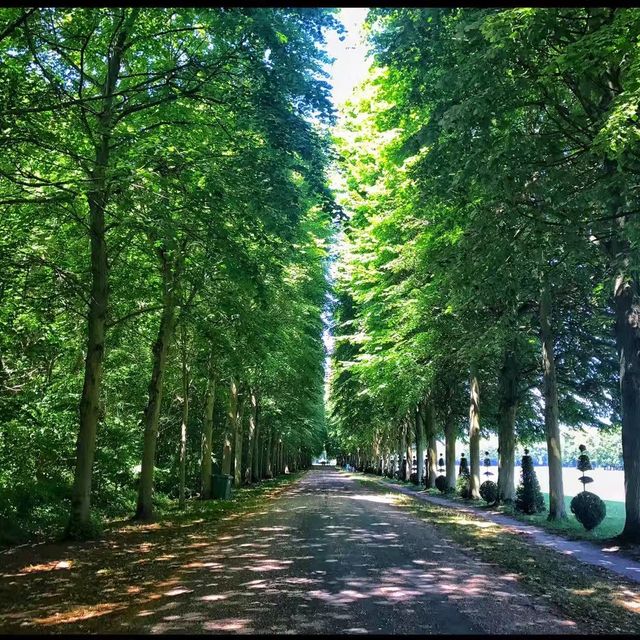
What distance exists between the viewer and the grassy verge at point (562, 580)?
21.8 ft

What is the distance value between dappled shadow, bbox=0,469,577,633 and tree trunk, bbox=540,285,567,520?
665cm

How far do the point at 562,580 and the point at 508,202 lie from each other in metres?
6.07

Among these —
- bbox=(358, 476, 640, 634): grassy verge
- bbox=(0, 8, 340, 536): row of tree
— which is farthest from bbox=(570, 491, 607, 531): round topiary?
bbox=(0, 8, 340, 536): row of tree

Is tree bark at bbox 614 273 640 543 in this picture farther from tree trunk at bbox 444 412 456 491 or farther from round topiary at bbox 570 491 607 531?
tree trunk at bbox 444 412 456 491

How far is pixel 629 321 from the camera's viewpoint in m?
12.9

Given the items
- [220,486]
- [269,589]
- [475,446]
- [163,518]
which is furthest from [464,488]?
[269,589]

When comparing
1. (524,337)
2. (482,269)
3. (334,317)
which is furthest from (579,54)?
(334,317)

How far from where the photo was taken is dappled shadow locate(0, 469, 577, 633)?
5.93 m

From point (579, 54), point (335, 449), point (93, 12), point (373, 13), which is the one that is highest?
point (373, 13)

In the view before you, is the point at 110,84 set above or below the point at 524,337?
above

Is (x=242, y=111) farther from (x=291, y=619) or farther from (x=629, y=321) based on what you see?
(x=629, y=321)

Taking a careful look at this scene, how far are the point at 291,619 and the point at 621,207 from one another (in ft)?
29.2

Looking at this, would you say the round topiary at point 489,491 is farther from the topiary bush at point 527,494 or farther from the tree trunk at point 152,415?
the tree trunk at point 152,415

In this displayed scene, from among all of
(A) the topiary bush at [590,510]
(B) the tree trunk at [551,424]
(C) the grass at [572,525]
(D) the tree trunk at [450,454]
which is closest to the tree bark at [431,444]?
(D) the tree trunk at [450,454]
